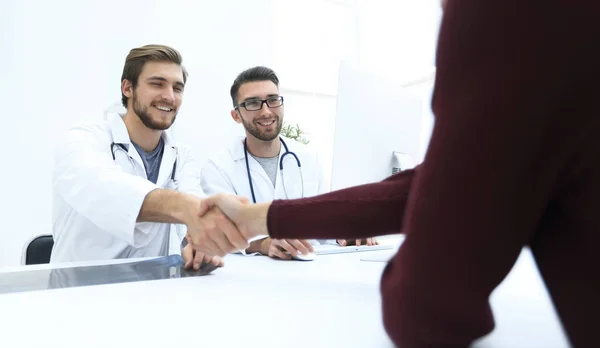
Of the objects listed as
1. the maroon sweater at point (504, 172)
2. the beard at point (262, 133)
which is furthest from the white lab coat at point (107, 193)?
the maroon sweater at point (504, 172)

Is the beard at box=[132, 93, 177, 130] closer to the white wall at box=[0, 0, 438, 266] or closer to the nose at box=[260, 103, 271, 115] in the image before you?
the nose at box=[260, 103, 271, 115]

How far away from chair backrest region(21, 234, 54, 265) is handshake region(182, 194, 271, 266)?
828 millimetres

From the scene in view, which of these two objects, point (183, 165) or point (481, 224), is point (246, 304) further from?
point (183, 165)

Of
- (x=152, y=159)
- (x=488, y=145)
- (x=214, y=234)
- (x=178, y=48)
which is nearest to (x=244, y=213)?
(x=214, y=234)

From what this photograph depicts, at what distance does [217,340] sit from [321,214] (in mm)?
204

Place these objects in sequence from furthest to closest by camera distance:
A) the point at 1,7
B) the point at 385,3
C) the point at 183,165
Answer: the point at 385,3 < the point at 1,7 < the point at 183,165

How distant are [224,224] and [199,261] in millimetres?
197

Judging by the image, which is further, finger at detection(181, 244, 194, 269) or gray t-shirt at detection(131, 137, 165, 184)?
gray t-shirt at detection(131, 137, 165, 184)

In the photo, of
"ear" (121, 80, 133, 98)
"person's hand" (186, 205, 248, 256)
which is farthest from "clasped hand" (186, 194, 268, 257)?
"ear" (121, 80, 133, 98)

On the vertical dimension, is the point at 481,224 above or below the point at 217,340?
above

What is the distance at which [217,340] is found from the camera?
535 mm

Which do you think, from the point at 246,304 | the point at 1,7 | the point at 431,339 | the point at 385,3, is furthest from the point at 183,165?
the point at 385,3

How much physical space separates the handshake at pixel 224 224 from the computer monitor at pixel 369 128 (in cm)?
42

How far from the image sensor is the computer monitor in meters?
1.18
